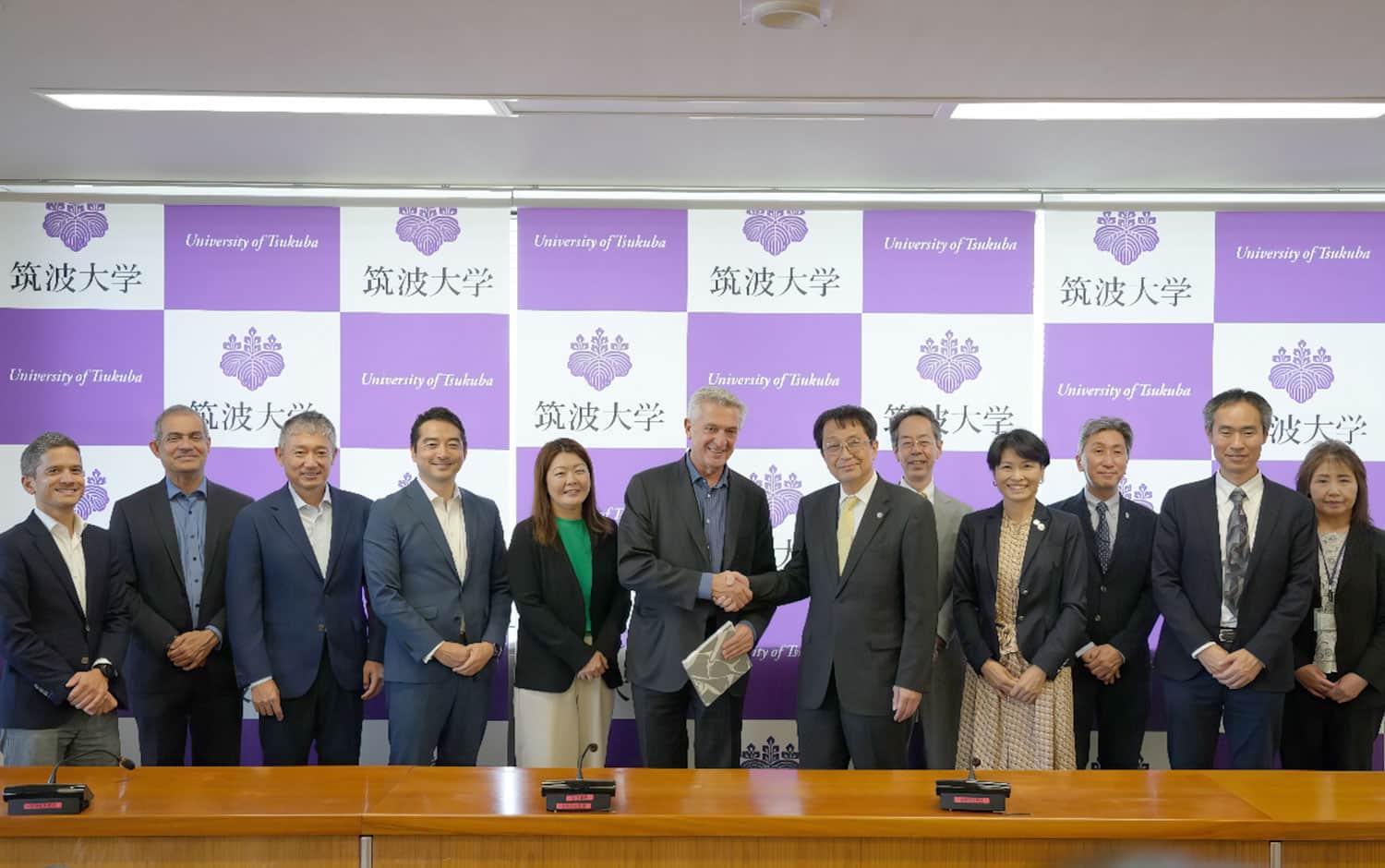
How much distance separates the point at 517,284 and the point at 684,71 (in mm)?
1861

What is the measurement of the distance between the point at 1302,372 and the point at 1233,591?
187 centimetres

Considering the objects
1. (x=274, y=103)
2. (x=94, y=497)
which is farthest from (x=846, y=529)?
(x=94, y=497)

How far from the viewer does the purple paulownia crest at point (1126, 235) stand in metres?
5.39

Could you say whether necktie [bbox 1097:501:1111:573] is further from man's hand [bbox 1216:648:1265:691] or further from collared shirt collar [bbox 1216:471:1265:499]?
man's hand [bbox 1216:648:1265:691]

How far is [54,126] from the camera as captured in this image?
450 cm

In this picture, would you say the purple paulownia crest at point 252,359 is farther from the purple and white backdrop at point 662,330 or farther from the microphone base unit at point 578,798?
the microphone base unit at point 578,798

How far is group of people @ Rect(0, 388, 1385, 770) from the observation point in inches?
151

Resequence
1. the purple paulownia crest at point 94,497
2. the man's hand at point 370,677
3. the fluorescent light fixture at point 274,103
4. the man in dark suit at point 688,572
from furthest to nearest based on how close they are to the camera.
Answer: the purple paulownia crest at point 94,497, the man's hand at point 370,677, the fluorescent light fixture at point 274,103, the man in dark suit at point 688,572

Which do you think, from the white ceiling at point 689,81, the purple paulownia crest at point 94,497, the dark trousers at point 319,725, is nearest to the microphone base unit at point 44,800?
the dark trousers at point 319,725

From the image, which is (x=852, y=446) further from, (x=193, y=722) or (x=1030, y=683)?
(x=193, y=722)

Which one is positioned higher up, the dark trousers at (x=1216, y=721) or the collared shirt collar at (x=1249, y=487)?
the collared shirt collar at (x=1249, y=487)

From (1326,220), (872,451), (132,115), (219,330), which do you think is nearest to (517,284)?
(219,330)

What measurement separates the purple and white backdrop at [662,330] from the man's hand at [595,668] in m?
1.40

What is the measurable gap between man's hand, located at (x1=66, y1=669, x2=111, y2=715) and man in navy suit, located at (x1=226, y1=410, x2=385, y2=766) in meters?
0.43
